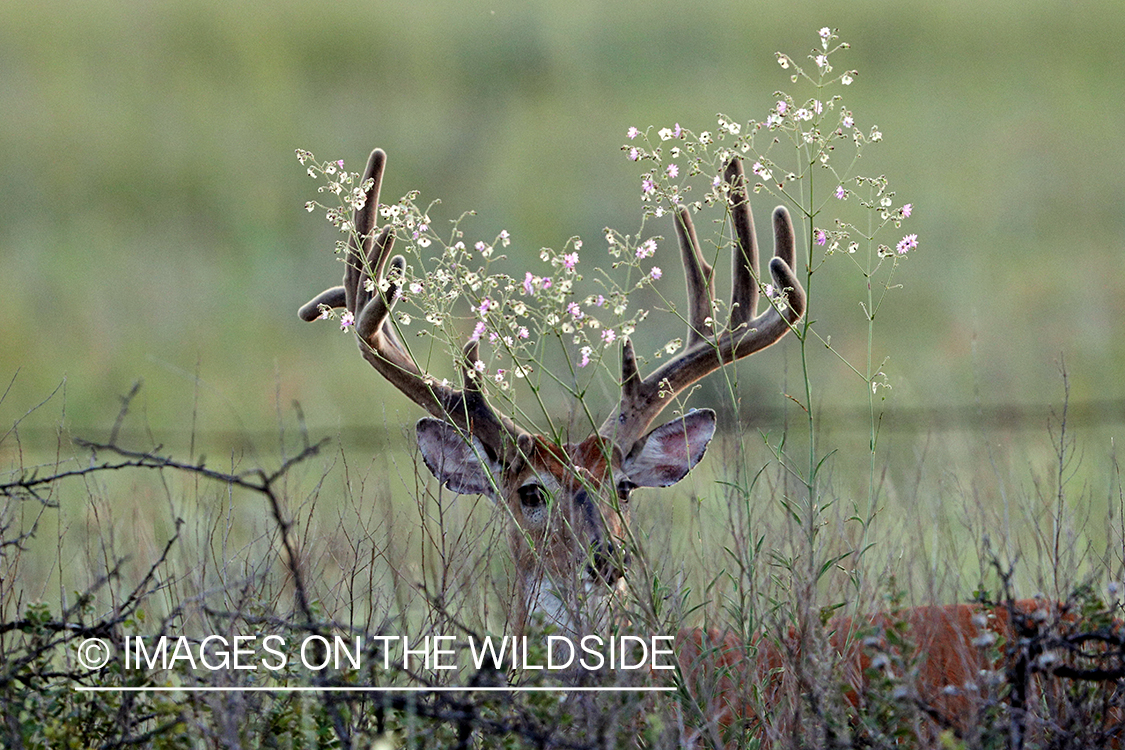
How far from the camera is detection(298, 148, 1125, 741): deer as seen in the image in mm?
3074

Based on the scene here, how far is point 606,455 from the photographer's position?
2.95 metres

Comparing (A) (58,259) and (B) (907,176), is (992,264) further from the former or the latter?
(A) (58,259)

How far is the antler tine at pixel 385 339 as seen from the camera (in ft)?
12.2

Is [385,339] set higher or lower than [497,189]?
lower

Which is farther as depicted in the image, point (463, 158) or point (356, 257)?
point (463, 158)

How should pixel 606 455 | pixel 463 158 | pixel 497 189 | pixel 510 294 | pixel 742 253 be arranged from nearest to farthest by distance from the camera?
pixel 606 455 < pixel 510 294 < pixel 742 253 < pixel 497 189 < pixel 463 158

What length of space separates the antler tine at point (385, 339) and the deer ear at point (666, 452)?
0.43m

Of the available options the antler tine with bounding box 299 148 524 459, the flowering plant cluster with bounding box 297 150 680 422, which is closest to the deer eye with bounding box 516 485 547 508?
the antler tine with bounding box 299 148 524 459

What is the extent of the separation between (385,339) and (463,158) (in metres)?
13.8

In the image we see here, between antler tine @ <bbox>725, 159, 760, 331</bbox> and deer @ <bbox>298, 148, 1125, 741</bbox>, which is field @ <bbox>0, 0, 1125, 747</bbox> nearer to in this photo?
deer @ <bbox>298, 148, 1125, 741</bbox>

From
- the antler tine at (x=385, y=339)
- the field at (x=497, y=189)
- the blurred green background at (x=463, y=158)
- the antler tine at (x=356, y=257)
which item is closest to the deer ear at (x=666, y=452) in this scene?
the antler tine at (x=385, y=339)

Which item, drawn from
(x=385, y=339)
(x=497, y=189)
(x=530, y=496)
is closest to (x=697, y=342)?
(x=530, y=496)

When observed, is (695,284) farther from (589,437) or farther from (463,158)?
(463,158)

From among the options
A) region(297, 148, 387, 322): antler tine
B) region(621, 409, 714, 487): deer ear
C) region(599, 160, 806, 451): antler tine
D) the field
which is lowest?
region(621, 409, 714, 487): deer ear
